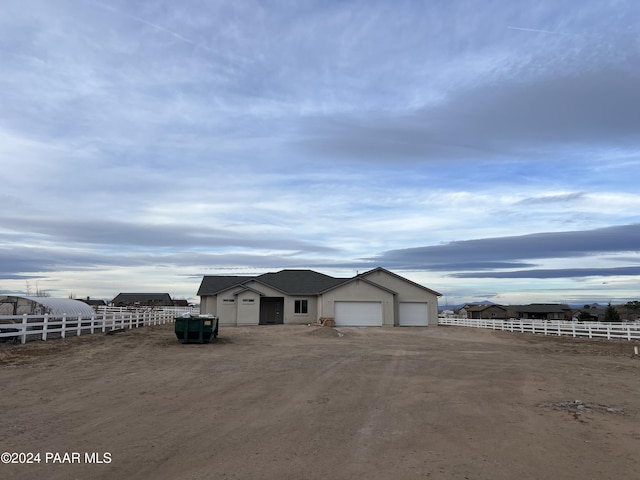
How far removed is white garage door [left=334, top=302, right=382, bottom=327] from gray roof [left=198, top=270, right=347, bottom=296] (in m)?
3.00

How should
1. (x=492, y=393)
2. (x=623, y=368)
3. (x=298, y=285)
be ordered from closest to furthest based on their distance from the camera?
(x=492, y=393) < (x=623, y=368) < (x=298, y=285)

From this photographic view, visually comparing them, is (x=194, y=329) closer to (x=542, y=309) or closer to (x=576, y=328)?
(x=576, y=328)

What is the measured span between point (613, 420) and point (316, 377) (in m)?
6.68

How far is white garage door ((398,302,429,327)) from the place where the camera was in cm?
4400

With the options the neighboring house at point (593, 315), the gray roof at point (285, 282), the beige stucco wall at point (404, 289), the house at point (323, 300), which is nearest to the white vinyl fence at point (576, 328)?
the beige stucco wall at point (404, 289)

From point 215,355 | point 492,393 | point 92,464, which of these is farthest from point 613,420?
point 215,355

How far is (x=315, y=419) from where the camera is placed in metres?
8.49

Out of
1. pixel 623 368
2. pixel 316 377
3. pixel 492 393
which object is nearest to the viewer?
pixel 492 393

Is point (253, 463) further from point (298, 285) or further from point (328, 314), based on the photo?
point (298, 285)

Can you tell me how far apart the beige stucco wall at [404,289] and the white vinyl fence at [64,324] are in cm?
1871

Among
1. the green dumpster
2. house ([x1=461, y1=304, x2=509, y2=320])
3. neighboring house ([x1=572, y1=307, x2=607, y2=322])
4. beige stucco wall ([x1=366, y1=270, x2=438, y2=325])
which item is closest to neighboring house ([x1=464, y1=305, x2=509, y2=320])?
house ([x1=461, y1=304, x2=509, y2=320])

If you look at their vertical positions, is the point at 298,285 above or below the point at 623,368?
above

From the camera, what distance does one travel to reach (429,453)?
6.72 metres

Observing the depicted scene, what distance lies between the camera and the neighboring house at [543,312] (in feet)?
311
